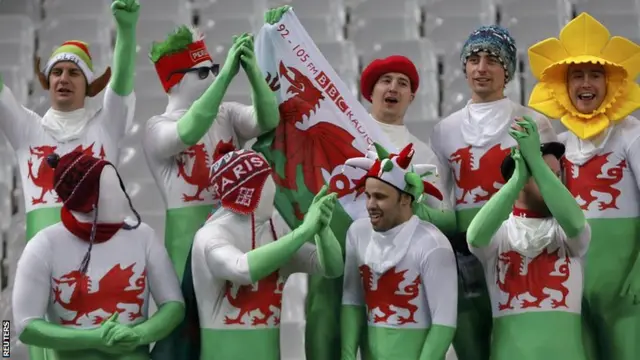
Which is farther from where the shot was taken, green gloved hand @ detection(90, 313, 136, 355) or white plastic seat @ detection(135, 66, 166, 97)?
white plastic seat @ detection(135, 66, 166, 97)

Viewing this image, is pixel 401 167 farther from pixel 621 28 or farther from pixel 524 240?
pixel 621 28

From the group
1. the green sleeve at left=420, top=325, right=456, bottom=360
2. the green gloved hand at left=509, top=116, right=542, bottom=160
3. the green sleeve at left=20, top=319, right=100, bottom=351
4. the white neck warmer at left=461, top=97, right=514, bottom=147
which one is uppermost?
the white neck warmer at left=461, top=97, right=514, bottom=147

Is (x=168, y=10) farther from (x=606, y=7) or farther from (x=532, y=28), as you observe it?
(x=606, y=7)

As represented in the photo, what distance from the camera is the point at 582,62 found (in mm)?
4273

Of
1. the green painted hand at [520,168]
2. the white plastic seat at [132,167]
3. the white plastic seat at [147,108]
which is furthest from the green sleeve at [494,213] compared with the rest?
the white plastic seat at [147,108]

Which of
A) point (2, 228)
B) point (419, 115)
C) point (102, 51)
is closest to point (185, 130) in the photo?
point (2, 228)

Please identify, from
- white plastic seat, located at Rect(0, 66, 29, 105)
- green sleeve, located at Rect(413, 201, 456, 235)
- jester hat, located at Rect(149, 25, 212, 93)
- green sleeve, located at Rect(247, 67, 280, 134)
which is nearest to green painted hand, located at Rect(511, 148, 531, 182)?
green sleeve, located at Rect(413, 201, 456, 235)

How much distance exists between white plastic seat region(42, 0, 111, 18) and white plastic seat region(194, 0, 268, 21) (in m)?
0.56

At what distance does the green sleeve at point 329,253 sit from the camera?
3920 millimetres

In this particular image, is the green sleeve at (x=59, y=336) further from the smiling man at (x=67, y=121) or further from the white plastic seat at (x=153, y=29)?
the white plastic seat at (x=153, y=29)

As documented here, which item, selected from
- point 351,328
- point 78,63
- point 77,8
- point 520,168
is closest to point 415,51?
point 77,8

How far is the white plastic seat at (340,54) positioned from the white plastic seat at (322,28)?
21 cm

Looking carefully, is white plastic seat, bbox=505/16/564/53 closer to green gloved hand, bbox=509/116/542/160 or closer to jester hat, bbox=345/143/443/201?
jester hat, bbox=345/143/443/201

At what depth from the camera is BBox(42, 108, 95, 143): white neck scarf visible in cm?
439
